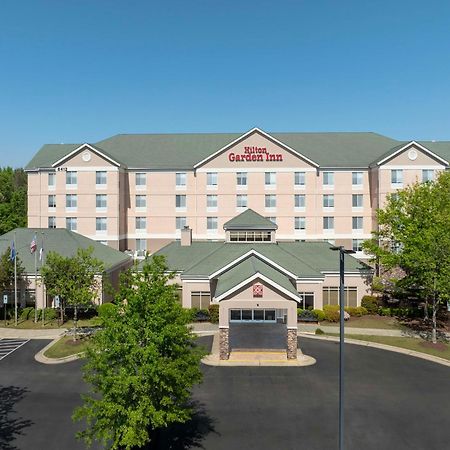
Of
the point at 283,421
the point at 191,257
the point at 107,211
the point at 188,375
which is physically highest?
the point at 107,211

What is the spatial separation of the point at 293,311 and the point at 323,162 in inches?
1343

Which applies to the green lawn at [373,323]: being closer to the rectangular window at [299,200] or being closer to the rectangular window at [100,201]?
the rectangular window at [299,200]

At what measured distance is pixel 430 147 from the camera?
6256 centimetres

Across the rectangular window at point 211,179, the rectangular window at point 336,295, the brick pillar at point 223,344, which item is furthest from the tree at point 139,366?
the rectangular window at point 211,179

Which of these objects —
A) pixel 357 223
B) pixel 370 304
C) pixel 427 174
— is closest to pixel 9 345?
pixel 370 304

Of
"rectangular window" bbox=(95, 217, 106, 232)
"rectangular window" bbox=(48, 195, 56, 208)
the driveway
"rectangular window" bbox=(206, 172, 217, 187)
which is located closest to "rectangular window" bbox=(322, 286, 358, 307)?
the driveway

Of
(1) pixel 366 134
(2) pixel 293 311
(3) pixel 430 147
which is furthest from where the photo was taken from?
(1) pixel 366 134

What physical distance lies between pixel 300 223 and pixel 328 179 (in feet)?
24.2

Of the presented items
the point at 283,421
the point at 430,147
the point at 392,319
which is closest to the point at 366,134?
the point at 430,147

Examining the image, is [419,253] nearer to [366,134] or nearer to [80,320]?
[80,320]

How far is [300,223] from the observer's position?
193 ft

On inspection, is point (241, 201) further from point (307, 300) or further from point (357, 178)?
point (307, 300)

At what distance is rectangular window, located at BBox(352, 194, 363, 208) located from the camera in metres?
59.1

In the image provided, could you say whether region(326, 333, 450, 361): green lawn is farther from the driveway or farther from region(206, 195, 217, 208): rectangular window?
region(206, 195, 217, 208): rectangular window
